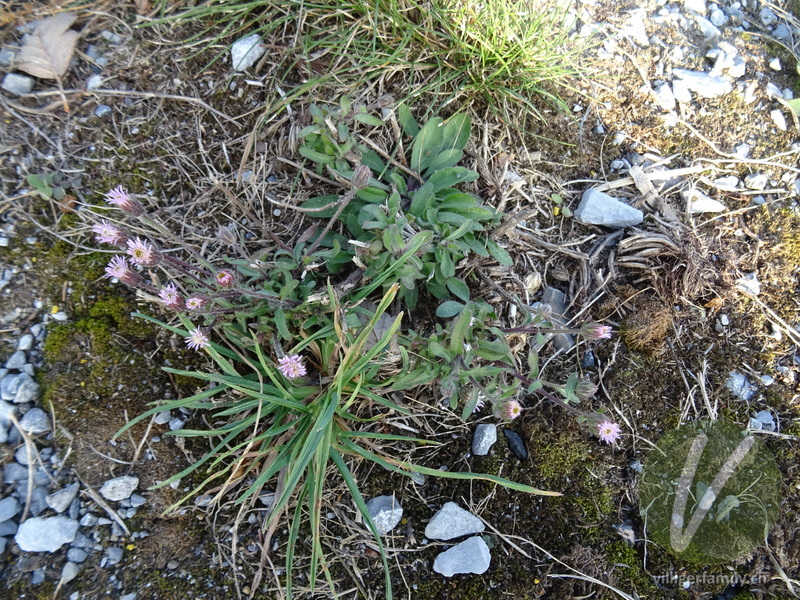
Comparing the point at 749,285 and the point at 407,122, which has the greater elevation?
the point at 407,122

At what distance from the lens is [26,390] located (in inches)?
70.4

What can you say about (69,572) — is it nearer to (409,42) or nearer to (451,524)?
(451,524)

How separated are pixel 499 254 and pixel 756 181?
50.1 inches

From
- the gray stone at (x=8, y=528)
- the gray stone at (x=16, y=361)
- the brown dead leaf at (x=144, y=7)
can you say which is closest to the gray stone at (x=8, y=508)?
the gray stone at (x=8, y=528)

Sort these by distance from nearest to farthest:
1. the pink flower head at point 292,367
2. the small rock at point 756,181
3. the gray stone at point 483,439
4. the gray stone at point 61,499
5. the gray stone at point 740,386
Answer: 1. the pink flower head at point 292,367
2. the gray stone at point 61,499
3. the gray stone at point 483,439
4. the gray stone at point 740,386
5. the small rock at point 756,181

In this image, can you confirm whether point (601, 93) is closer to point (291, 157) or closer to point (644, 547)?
point (291, 157)

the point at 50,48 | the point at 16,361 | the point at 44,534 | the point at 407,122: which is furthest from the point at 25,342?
the point at 407,122

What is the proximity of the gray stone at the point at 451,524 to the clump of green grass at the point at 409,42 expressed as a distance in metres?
1.58

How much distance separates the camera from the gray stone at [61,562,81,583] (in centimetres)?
167

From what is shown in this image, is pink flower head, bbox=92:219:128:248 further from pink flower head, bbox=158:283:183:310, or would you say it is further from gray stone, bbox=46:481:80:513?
gray stone, bbox=46:481:80:513

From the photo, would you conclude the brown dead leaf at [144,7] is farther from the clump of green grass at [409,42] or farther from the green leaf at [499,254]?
the green leaf at [499,254]

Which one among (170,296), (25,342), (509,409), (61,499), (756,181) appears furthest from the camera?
(756,181)

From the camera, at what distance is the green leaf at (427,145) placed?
206 centimetres

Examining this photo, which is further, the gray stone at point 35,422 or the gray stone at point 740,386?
the gray stone at point 740,386
